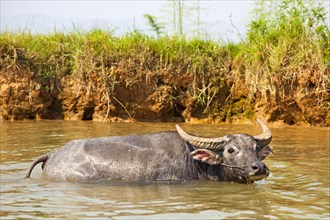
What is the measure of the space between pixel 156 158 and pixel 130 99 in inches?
190

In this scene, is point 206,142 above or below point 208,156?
above

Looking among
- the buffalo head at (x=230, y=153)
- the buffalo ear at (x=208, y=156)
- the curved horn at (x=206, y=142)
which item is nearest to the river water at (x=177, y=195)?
the buffalo head at (x=230, y=153)

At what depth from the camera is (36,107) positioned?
38.9ft

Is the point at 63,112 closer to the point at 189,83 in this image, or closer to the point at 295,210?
the point at 189,83

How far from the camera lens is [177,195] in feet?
20.8

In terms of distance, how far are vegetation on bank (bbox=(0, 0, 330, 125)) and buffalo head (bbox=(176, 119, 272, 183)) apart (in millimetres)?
4184

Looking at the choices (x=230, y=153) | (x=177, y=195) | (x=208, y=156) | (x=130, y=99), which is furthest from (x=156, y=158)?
(x=130, y=99)

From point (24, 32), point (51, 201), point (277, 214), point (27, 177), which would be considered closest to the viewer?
point (277, 214)

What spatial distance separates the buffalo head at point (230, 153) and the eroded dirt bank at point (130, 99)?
438 centimetres

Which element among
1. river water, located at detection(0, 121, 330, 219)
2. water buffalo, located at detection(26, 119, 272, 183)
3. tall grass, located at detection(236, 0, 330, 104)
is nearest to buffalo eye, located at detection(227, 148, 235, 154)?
water buffalo, located at detection(26, 119, 272, 183)

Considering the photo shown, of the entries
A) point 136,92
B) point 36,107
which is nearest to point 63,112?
point 36,107

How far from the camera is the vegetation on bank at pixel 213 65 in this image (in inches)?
450

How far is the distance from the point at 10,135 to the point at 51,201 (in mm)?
4284

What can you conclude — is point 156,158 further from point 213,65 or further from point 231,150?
point 213,65
